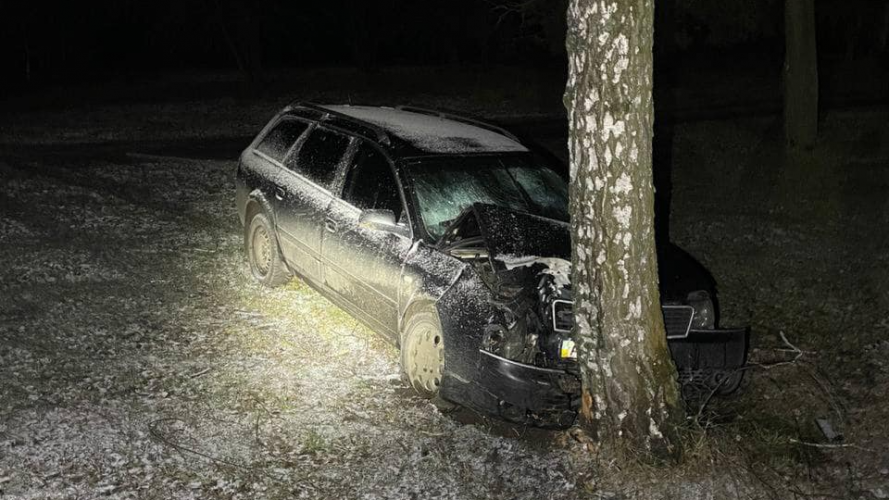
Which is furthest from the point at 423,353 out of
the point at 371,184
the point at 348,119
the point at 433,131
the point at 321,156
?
the point at 348,119

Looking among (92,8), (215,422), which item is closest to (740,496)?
(215,422)

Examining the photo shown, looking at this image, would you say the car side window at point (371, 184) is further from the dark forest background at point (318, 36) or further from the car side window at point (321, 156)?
the dark forest background at point (318, 36)

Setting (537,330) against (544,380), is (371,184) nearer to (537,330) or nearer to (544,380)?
(537,330)

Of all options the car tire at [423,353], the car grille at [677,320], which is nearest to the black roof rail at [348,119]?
the car tire at [423,353]

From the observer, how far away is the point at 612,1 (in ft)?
16.2

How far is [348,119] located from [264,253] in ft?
5.28

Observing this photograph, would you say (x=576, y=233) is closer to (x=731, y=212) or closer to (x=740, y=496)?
(x=740, y=496)

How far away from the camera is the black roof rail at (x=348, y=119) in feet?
23.9

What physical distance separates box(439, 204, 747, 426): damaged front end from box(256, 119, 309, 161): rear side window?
2.65 metres

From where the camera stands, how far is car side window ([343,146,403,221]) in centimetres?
686

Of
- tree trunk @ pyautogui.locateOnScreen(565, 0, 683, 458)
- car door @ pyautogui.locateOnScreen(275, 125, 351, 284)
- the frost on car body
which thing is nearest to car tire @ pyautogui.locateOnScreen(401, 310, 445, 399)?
the frost on car body

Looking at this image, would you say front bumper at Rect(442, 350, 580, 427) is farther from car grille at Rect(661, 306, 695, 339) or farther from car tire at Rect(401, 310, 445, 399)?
car grille at Rect(661, 306, 695, 339)

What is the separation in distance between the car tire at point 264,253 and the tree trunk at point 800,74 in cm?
899

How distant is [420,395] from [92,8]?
113 feet
